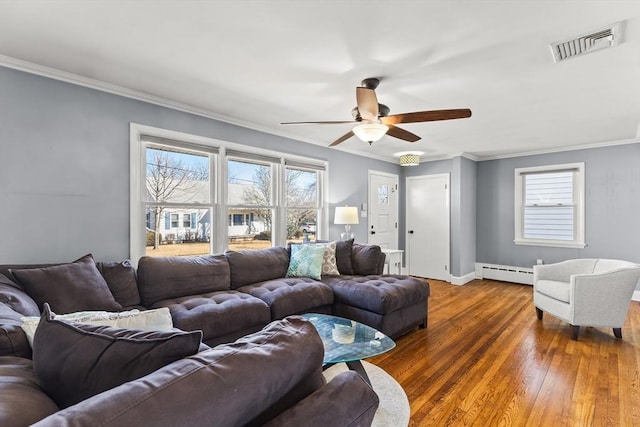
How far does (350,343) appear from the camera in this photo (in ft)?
6.64

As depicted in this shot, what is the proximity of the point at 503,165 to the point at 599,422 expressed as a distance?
15.4 ft

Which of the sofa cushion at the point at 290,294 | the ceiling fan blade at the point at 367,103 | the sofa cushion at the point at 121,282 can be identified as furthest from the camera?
the sofa cushion at the point at 290,294

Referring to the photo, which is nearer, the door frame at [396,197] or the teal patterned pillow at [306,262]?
the teal patterned pillow at [306,262]

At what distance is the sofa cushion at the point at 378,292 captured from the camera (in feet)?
9.59

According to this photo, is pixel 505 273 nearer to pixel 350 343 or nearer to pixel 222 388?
pixel 350 343

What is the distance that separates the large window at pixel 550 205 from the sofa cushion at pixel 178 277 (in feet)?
17.1

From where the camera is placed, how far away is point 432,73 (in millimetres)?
2418

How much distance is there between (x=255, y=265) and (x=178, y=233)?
90 cm

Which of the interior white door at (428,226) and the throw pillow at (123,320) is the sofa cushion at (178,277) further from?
the interior white door at (428,226)

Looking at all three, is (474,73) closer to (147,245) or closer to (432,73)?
(432,73)

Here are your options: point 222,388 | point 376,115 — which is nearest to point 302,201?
point 376,115

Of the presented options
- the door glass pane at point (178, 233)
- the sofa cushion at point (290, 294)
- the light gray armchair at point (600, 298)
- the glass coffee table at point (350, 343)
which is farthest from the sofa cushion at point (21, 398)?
the light gray armchair at point (600, 298)

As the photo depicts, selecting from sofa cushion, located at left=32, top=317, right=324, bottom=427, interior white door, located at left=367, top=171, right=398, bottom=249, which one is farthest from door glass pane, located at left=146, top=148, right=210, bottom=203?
interior white door, located at left=367, top=171, right=398, bottom=249

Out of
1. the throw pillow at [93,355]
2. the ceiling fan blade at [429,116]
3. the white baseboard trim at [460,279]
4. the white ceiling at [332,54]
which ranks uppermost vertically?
the white ceiling at [332,54]
